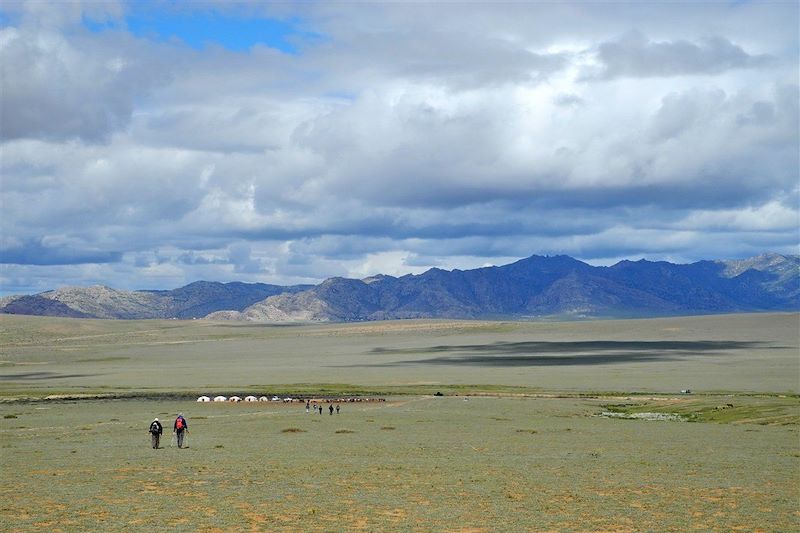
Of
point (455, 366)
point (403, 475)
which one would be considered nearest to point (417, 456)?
point (403, 475)

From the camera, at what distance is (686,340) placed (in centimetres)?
18975

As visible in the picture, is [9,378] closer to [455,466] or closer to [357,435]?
[357,435]

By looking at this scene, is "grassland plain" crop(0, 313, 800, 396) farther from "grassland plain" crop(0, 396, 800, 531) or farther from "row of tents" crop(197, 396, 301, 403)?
"grassland plain" crop(0, 396, 800, 531)

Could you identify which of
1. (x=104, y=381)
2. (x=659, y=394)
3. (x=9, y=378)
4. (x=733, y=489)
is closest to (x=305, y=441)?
(x=733, y=489)

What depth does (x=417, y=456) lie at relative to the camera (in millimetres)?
47781

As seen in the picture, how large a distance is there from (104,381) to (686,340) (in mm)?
119916

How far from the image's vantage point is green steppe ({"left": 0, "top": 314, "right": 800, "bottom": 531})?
31734 mm

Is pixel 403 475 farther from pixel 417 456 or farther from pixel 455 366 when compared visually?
pixel 455 366

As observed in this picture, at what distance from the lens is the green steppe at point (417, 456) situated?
31734 mm

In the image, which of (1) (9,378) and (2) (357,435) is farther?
(1) (9,378)

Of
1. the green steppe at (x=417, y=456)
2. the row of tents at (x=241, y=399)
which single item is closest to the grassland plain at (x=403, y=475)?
the green steppe at (x=417, y=456)

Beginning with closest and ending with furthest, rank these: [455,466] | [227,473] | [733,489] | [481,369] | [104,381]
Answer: [733,489] < [227,473] < [455,466] < [104,381] < [481,369]

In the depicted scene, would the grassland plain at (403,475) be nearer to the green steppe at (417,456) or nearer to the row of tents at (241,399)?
the green steppe at (417,456)

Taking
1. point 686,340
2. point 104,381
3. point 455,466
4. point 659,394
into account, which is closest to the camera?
point 455,466
